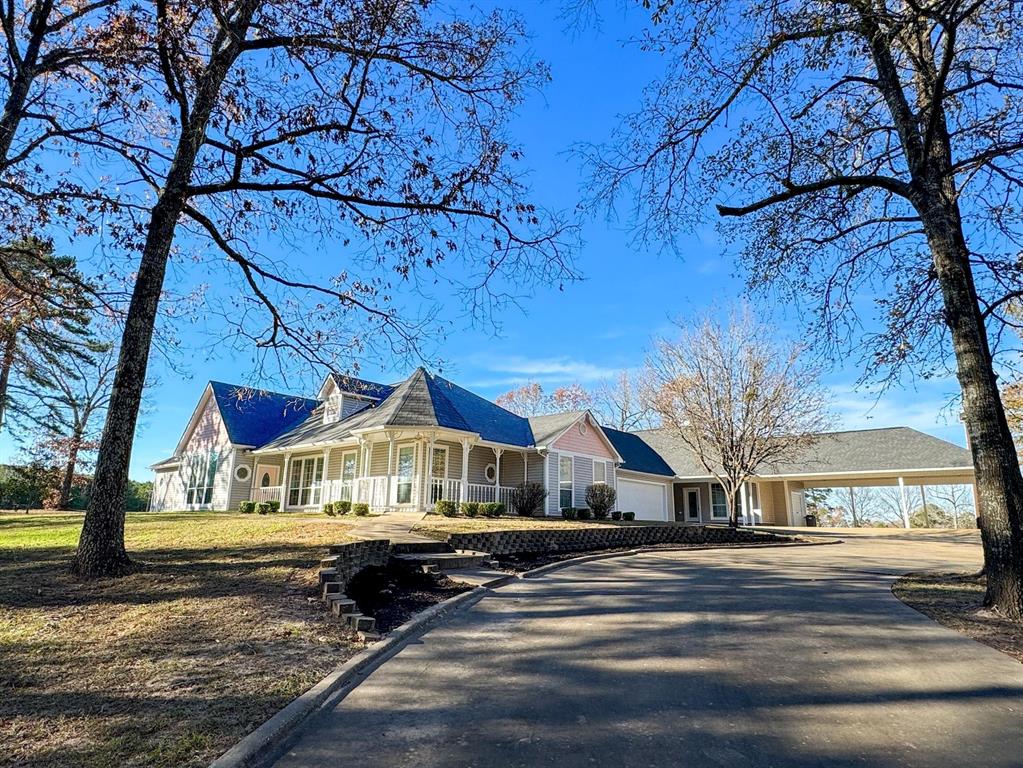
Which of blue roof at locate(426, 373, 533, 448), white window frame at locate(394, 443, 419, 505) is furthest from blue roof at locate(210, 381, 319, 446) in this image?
white window frame at locate(394, 443, 419, 505)

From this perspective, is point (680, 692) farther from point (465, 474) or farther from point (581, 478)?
point (581, 478)

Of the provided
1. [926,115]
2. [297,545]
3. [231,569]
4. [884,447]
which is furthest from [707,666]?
[884,447]

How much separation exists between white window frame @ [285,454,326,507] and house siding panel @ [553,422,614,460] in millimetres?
10236

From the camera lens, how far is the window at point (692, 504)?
33.9 meters

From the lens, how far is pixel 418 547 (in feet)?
35.3

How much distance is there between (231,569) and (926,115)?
11.7 meters

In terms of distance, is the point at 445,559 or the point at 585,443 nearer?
the point at 445,559

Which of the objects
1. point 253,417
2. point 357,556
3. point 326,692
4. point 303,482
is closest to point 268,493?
point 303,482

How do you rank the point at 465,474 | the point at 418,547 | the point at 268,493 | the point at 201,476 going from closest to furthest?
the point at 418,547
the point at 465,474
the point at 268,493
the point at 201,476

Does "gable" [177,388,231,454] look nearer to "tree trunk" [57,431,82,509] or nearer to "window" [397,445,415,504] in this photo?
"tree trunk" [57,431,82,509]

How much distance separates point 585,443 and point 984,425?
63.2ft

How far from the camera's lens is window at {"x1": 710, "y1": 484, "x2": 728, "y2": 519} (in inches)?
1303

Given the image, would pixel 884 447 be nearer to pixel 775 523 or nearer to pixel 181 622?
pixel 775 523

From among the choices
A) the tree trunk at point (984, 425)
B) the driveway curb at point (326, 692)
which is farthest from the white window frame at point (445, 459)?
the tree trunk at point (984, 425)
